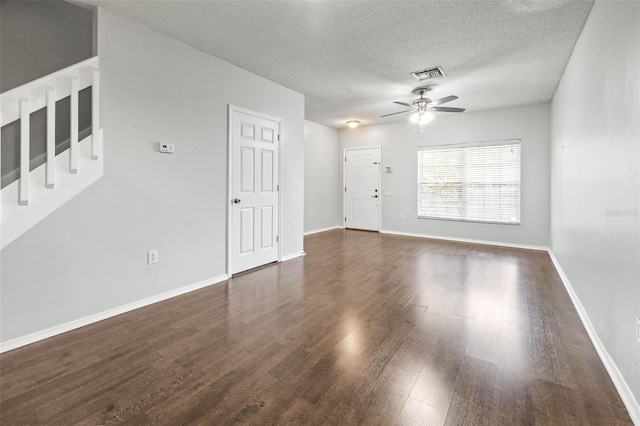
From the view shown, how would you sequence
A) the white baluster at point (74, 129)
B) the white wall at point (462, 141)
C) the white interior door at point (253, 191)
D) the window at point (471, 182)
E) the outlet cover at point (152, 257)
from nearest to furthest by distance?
the white baluster at point (74, 129)
the outlet cover at point (152, 257)
the white interior door at point (253, 191)
the white wall at point (462, 141)
the window at point (471, 182)

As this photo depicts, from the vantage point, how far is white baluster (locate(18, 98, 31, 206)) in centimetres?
217

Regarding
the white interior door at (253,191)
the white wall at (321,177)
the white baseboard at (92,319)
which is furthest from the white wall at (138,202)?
the white wall at (321,177)

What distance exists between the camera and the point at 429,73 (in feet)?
12.9

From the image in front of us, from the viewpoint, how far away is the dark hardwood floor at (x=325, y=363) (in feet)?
5.15

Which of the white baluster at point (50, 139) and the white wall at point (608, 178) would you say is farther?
the white baluster at point (50, 139)

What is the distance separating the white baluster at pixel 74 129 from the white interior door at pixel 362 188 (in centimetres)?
596

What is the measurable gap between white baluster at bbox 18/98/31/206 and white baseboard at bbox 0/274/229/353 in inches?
40.1

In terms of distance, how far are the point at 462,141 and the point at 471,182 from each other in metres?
0.87

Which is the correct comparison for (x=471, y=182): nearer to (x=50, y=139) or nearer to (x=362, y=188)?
(x=362, y=188)

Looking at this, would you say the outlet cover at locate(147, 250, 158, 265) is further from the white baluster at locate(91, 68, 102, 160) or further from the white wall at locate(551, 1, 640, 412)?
the white wall at locate(551, 1, 640, 412)

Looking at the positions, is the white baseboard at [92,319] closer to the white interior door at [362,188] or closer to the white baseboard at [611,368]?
the white baseboard at [611,368]

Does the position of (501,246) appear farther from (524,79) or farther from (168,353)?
(168,353)

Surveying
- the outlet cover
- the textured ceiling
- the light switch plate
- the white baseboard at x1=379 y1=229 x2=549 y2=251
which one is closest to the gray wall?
the textured ceiling

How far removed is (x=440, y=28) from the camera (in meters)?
2.86
